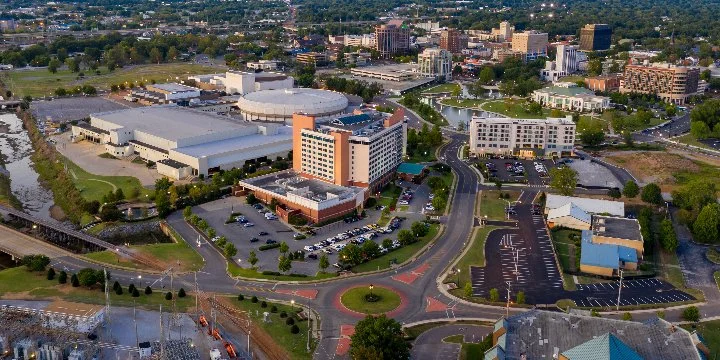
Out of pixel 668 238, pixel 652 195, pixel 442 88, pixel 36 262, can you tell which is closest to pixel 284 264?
pixel 36 262

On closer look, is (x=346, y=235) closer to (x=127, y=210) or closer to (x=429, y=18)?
(x=127, y=210)

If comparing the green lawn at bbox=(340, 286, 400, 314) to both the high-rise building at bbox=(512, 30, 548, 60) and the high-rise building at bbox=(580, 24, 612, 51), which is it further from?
the high-rise building at bbox=(580, 24, 612, 51)

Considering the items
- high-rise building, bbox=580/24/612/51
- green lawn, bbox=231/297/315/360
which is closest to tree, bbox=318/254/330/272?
green lawn, bbox=231/297/315/360

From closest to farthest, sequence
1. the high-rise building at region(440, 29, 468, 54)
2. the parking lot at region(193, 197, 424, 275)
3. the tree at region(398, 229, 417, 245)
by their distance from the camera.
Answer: the parking lot at region(193, 197, 424, 275), the tree at region(398, 229, 417, 245), the high-rise building at region(440, 29, 468, 54)

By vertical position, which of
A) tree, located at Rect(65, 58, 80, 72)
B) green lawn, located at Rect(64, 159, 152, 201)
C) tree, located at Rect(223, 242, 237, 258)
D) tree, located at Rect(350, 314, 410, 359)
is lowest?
green lawn, located at Rect(64, 159, 152, 201)

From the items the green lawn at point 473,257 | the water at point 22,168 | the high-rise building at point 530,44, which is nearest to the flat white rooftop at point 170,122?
the water at point 22,168

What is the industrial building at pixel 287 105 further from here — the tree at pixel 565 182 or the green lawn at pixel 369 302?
the green lawn at pixel 369 302
